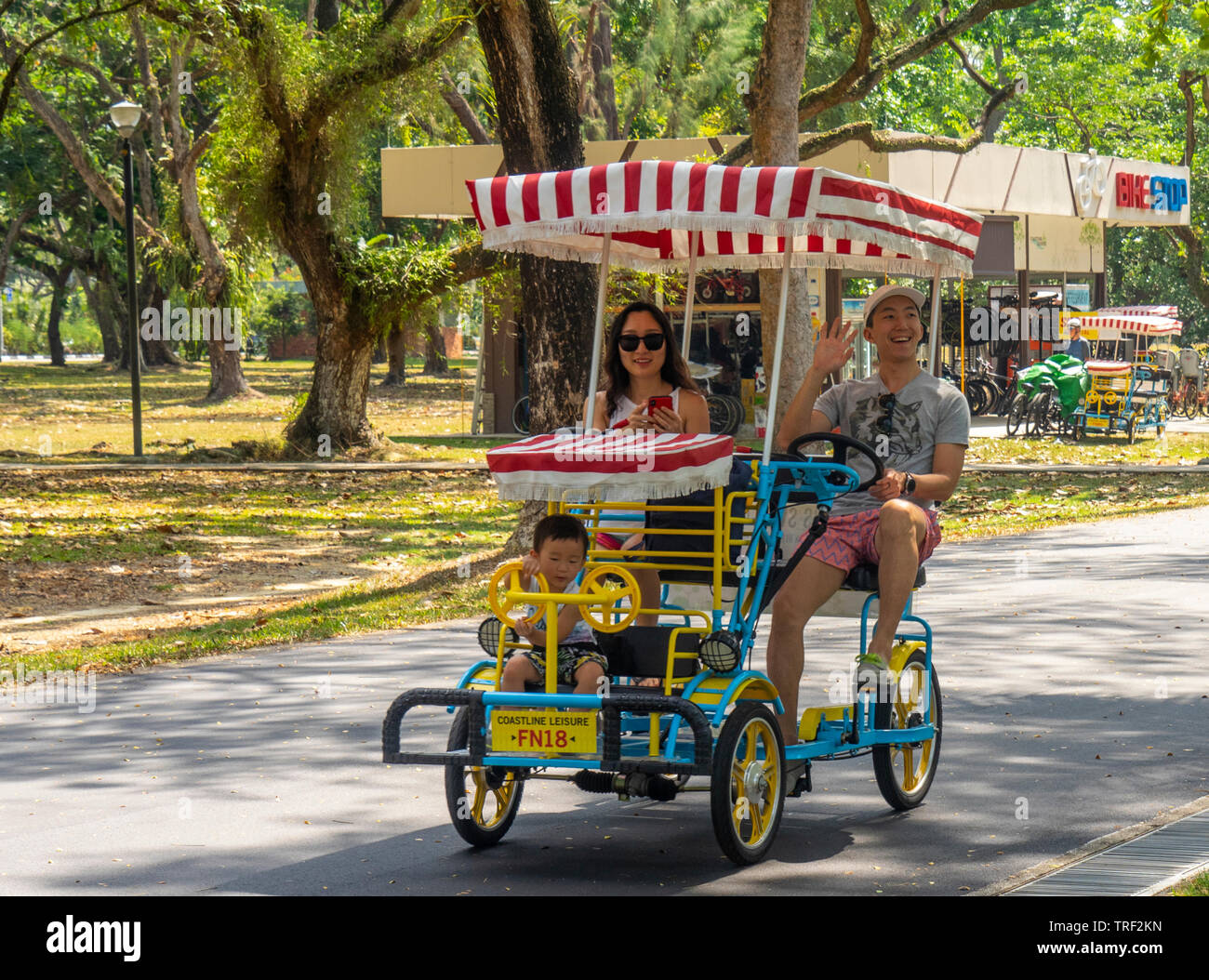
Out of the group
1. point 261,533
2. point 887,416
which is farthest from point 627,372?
point 261,533

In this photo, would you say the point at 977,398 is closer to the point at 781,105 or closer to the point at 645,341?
the point at 781,105

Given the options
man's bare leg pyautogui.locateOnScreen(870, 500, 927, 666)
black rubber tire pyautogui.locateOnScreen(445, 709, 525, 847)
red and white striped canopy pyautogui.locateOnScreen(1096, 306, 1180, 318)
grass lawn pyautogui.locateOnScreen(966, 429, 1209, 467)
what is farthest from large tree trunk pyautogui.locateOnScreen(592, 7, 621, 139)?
black rubber tire pyautogui.locateOnScreen(445, 709, 525, 847)

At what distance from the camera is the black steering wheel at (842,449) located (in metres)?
6.02

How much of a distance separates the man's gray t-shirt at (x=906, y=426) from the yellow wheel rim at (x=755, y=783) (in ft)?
3.85

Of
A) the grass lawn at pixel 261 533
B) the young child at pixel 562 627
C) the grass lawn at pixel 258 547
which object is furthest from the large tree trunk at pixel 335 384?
the young child at pixel 562 627

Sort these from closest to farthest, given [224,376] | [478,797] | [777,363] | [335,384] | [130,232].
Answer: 1. [478,797]
2. [777,363]
3. [335,384]
4. [130,232]
5. [224,376]

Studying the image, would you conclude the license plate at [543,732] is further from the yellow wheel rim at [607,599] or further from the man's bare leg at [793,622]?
the man's bare leg at [793,622]

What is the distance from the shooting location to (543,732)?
17.2 ft

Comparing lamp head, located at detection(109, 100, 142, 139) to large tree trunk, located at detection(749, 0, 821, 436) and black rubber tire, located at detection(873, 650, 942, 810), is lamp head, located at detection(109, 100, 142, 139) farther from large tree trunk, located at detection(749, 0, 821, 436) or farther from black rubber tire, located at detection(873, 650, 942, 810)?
black rubber tire, located at detection(873, 650, 942, 810)

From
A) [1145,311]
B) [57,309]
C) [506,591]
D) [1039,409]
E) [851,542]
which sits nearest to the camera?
[506,591]

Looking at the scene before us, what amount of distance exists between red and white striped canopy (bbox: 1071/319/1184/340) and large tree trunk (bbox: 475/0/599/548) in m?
20.9

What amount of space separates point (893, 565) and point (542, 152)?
306 inches

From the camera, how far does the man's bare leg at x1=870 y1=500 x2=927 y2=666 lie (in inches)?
238
